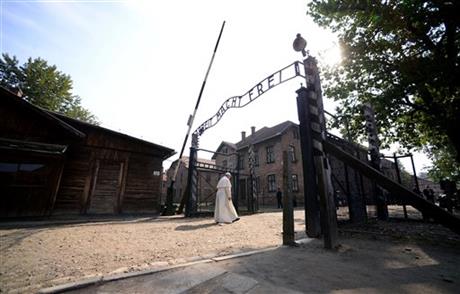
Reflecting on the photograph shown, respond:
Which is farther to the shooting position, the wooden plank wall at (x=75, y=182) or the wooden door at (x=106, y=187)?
the wooden door at (x=106, y=187)

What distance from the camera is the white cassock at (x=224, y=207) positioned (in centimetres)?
Result: 869

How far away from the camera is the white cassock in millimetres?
8688

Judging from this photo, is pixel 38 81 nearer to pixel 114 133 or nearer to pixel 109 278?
pixel 114 133

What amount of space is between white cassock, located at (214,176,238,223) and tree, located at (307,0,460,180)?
9.52 meters

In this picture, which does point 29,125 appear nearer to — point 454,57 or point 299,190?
point 454,57

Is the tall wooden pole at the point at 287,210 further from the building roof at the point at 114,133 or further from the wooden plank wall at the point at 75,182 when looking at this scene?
the wooden plank wall at the point at 75,182

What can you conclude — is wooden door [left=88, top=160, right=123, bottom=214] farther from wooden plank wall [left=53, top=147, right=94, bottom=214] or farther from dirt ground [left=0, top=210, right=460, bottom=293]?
dirt ground [left=0, top=210, right=460, bottom=293]

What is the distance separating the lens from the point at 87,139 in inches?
448

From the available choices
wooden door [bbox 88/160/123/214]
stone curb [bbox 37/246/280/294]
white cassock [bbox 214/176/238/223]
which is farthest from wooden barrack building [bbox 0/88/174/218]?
stone curb [bbox 37/246/280/294]

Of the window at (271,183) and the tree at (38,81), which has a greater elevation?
the tree at (38,81)

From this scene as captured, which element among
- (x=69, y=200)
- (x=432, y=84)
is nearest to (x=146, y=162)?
(x=69, y=200)

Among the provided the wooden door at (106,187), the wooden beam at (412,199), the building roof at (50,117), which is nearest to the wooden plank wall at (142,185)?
the wooden door at (106,187)

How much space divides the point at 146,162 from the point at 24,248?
8.81 meters

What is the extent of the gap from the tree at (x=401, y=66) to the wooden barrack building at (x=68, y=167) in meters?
12.3
